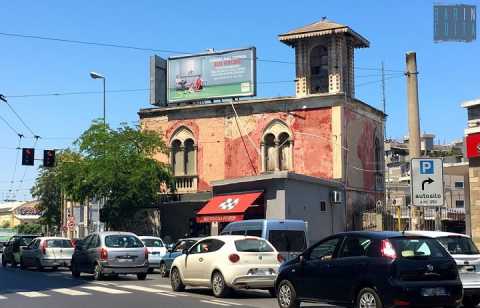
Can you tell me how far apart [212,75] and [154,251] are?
16.2 metres

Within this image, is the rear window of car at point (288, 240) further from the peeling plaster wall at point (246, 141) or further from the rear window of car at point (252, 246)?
the peeling plaster wall at point (246, 141)

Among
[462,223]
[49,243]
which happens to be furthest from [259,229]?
[462,223]

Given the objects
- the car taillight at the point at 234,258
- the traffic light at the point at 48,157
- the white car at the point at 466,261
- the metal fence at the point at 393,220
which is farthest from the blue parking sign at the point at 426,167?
the traffic light at the point at 48,157

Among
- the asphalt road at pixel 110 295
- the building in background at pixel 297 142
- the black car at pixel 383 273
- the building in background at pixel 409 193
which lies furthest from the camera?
the building in background at pixel 297 142

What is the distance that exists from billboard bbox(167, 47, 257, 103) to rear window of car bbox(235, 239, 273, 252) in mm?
23554

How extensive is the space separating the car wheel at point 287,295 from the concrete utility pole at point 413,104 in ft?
21.9

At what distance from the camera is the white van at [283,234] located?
20.8 meters

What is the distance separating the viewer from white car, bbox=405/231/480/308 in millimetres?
14352

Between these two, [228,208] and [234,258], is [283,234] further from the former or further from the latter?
[228,208]

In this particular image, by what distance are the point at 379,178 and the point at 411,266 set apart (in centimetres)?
3057

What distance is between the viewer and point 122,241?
2447 centimetres

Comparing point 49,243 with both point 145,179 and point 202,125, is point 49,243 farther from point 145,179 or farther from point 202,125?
point 202,125

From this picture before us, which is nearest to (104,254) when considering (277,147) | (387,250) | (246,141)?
(387,250)

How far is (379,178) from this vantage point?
42.2m
